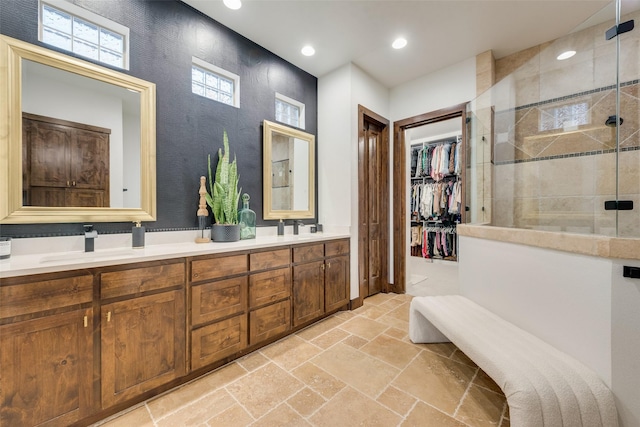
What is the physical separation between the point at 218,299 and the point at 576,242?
2289 mm

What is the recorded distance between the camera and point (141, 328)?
1.50m

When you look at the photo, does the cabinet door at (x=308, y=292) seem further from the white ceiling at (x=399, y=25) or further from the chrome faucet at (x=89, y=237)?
the white ceiling at (x=399, y=25)

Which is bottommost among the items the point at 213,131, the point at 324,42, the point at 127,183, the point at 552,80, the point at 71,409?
the point at 71,409

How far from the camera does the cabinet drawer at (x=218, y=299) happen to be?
1718 mm

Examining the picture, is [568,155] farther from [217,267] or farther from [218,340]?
[218,340]

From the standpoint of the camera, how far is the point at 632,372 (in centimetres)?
116

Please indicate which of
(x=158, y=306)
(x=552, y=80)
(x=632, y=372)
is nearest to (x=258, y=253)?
(x=158, y=306)

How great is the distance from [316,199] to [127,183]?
2.03 metres

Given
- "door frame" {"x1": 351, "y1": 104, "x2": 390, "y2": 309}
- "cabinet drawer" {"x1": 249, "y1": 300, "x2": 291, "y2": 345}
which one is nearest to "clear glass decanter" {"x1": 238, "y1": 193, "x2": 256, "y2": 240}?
"cabinet drawer" {"x1": 249, "y1": 300, "x2": 291, "y2": 345}

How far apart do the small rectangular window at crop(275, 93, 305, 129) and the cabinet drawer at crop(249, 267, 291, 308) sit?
183 cm

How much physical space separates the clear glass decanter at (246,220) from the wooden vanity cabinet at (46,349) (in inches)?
47.4

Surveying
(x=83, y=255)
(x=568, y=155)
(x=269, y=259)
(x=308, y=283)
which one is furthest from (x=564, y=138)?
(x=83, y=255)

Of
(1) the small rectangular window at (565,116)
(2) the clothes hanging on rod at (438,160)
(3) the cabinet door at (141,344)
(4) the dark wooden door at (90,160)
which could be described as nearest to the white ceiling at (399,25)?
(1) the small rectangular window at (565,116)

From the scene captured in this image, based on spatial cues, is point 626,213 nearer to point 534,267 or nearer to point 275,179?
point 534,267
